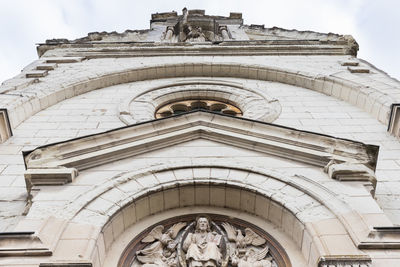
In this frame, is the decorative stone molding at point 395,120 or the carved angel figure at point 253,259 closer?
the carved angel figure at point 253,259

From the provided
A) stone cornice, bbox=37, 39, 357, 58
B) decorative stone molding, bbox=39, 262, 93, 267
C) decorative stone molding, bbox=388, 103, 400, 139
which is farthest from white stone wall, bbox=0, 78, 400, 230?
stone cornice, bbox=37, 39, 357, 58

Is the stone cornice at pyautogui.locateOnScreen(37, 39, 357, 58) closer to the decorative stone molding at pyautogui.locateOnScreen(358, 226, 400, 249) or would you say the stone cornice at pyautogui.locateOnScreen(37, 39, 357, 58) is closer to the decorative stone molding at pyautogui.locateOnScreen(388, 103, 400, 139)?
the decorative stone molding at pyautogui.locateOnScreen(388, 103, 400, 139)

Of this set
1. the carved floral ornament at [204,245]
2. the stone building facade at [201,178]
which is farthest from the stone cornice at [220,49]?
the carved floral ornament at [204,245]

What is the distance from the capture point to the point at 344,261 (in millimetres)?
5031

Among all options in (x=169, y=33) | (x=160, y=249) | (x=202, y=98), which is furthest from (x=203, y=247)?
(x=169, y=33)

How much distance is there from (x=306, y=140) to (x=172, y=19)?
18.8m

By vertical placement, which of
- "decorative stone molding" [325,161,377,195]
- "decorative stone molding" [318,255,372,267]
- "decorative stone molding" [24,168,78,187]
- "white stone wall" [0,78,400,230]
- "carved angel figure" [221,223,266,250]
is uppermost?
"white stone wall" [0,78,400,230]

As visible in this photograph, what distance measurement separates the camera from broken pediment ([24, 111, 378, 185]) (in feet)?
22.2

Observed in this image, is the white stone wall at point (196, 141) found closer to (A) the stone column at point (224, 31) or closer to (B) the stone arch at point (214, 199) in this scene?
(B) the stone arch at point (214, 199)

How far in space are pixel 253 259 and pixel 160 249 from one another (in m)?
1.28

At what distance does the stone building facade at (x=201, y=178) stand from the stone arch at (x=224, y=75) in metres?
0.05

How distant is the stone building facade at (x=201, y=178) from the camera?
5.55 meters

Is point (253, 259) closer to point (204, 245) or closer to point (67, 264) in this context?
point (204, 245)

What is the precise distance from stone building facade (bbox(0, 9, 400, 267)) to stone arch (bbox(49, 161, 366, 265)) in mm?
20
